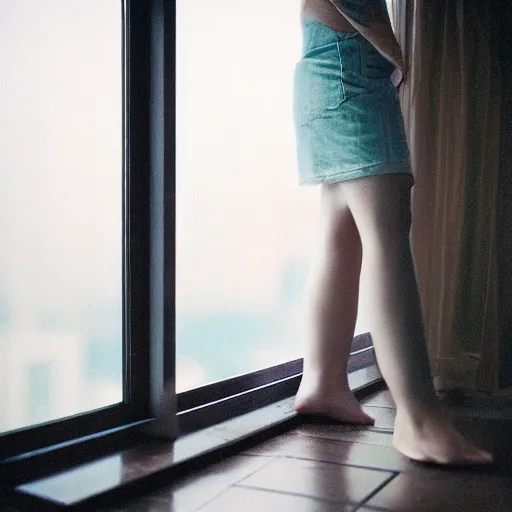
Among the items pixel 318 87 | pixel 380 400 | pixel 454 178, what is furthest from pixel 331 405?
pixel 454 178

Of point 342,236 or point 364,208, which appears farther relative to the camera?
point 342,236

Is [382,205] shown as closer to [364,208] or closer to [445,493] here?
[364,208]

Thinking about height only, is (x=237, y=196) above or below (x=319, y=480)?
above

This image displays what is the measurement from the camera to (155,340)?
3.45 feet

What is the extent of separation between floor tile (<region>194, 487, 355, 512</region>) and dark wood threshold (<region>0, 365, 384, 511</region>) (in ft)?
0.37

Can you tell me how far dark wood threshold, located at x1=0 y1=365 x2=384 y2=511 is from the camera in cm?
77

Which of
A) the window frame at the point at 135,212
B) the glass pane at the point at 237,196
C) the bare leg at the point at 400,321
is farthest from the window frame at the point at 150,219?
the bare leg at the point at 400,321

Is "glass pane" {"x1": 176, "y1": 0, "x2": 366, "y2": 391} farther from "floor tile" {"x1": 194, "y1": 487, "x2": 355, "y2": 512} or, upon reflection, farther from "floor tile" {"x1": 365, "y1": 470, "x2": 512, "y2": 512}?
"floor tile" {"x1": 365, "y1": 470, "x2": 512, "y2": 512}

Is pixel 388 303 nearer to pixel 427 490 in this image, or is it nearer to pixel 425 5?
pixel 427 490

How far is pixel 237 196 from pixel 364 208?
55 cm

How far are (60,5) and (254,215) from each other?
0.76 m

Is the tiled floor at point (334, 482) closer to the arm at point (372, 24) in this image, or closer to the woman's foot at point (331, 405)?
the woman's foot at point (331, 405)

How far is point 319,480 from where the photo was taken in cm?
88

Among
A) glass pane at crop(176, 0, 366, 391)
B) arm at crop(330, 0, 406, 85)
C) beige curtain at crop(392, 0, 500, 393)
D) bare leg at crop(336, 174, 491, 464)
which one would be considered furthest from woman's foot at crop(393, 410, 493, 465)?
beige curtain at crop(392, 0, 500, 393)
